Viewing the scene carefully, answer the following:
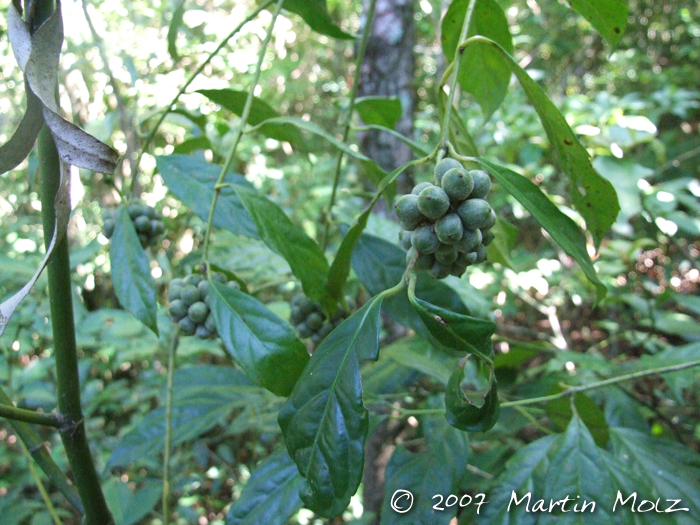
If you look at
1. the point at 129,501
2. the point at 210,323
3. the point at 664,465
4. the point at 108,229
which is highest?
the point at 108,229

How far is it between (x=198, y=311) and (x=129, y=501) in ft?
3.40

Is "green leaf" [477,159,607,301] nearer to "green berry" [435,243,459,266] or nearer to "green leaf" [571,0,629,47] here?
"green berry" [435,243,459,266]

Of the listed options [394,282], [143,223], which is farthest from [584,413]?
[143,223]

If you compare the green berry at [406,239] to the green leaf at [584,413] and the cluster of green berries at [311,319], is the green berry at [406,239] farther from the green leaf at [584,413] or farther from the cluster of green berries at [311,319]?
the green leaf at [584,413]

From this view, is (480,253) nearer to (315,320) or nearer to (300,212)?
(315,320)

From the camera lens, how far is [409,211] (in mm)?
591

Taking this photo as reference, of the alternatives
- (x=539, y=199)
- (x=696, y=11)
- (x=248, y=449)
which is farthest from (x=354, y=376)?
(x=696, y=11)

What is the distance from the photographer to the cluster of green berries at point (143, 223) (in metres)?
0.97

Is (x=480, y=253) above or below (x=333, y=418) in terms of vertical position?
above

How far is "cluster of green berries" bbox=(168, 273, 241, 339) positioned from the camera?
81 centimetres

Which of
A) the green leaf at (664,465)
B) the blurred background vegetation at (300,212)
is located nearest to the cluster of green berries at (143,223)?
the blurred background vegetation at (300,212)

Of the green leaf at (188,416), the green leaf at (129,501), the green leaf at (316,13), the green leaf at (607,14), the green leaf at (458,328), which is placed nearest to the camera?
the green leaf at (458,328)

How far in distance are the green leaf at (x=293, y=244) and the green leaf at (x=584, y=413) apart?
56cm

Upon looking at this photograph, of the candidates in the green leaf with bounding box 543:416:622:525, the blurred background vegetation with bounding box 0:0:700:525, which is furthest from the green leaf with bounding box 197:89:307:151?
the green leaf with bounding box 543:416:622:525
